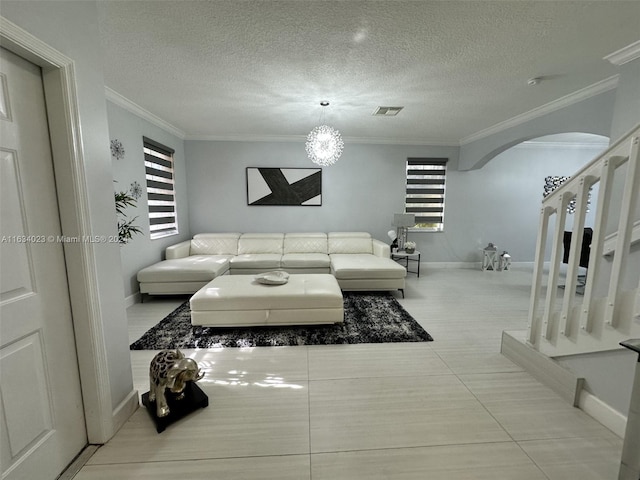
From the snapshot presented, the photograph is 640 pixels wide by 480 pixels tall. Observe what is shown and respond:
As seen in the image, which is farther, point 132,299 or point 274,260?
point 274,260

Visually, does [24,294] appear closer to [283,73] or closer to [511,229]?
[283,73]

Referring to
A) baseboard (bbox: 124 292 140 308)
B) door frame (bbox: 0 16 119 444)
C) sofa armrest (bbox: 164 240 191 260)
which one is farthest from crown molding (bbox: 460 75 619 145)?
baseboard (bbox: 124 292 140 308)

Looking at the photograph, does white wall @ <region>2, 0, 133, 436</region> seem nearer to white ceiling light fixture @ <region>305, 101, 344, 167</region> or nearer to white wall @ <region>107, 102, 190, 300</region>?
white wall @ <region>107, 102, 190, 300</region>

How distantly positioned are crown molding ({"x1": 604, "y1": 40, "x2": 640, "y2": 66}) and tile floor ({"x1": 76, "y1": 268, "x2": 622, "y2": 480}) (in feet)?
8.47

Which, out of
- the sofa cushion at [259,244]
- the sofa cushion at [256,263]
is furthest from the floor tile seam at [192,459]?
the sofa cushion at [259,244]

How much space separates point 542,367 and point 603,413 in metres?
0.37

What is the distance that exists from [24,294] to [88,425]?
0.80 metres

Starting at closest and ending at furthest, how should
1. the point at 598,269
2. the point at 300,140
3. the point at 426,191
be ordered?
the point at 598,269 → the point at 300,140 → the point at 426,191

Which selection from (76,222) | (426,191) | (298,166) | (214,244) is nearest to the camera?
(76,222)

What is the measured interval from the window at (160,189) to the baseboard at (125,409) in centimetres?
270

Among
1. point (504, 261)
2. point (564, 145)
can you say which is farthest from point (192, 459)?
point (564, 145)

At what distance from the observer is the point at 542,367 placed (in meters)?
1.89

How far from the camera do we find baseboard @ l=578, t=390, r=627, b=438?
4.77 feet

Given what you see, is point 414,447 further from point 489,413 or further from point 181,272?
point 181,272
